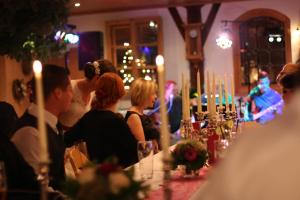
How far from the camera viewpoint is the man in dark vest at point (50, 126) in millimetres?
2393

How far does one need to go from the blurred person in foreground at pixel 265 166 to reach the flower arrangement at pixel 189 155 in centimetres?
196

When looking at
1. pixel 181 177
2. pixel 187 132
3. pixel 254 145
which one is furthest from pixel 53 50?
pixel 254 145

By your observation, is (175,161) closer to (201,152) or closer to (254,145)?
(201,152)

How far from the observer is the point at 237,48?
10812 millimetres

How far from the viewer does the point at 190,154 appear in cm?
278

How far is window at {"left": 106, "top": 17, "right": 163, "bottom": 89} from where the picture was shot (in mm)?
11164

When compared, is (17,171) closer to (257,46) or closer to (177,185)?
(177,185)

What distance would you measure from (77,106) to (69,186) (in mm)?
3177

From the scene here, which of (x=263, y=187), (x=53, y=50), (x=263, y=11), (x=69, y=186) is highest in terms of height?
(x=263, y=11)

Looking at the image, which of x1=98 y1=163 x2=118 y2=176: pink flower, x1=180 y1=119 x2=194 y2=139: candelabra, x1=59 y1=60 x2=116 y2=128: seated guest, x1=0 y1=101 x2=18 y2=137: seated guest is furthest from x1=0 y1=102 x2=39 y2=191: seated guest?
x1=59 y1=60 x2=116 y2=128: seated guest

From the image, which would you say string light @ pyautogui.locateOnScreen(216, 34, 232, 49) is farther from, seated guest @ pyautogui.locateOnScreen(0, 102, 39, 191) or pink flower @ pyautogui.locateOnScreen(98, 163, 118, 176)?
pink flower @ pyautogui.locateOnScreen(98, 163, 118, 176)

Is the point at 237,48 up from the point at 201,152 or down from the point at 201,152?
up

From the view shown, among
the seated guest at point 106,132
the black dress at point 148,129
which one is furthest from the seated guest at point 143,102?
the seated guest at point 106,132

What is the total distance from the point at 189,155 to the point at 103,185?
1.52 m
